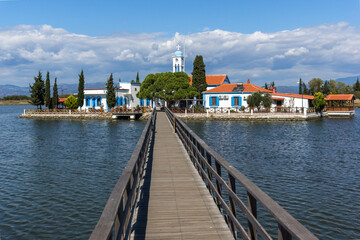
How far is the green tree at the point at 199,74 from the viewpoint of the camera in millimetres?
59875

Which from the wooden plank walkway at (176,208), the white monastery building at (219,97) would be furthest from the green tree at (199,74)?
the wooden plank walkway at (176,208)

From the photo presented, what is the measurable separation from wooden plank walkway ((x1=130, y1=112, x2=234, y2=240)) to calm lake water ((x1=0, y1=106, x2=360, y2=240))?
2.94 m

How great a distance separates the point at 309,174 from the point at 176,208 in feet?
39.5

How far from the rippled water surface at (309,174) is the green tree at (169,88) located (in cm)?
2606

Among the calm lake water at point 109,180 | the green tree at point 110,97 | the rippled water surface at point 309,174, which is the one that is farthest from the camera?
the green tree at point 110,97

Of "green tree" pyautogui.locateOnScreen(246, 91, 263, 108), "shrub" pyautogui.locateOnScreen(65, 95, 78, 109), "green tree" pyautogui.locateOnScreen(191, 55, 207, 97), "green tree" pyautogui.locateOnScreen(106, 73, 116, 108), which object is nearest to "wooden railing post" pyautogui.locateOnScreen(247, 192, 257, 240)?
"green tree" pyautogui.locateOnScreen(246, 91, 263, 108)

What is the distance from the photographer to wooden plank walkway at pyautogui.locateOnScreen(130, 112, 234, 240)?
5.37 m

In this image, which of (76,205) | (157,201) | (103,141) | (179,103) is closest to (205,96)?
(179,103)

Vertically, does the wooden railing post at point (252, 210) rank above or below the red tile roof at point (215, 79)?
below

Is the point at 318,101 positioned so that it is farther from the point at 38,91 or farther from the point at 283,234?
the point at 283,234

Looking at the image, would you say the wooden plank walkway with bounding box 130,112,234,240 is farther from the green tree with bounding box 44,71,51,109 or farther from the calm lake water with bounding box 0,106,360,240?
the green tree with bounding box 44,71,51,109

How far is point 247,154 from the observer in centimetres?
2245

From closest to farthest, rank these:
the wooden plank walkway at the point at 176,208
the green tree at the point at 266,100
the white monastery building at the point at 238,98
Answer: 1. the wooden plank walkway at the point at 176,208
2. the green tree at the point at 266,100
3. the white monastery building at the point at 238,98

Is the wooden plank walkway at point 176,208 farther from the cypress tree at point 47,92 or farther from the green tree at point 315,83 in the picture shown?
the green tree at point 315,83
